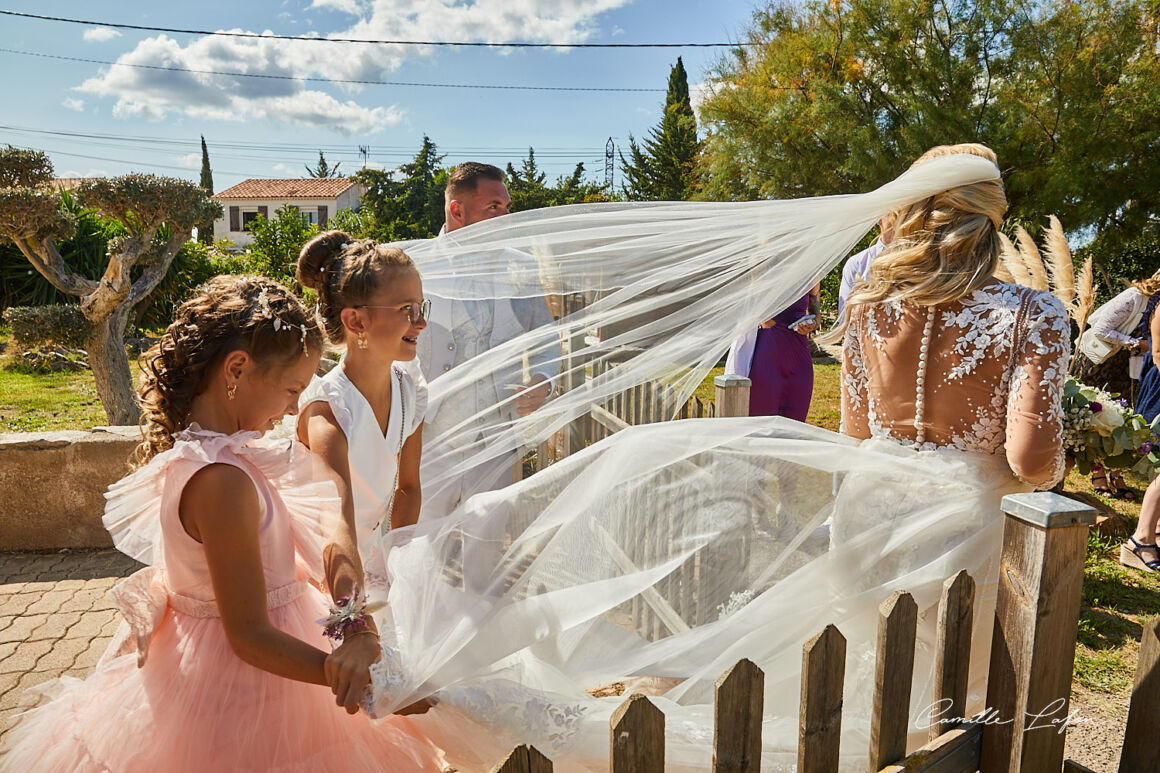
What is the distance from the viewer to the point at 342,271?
2.06 metres

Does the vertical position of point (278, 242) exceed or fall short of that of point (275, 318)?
it exceeds it

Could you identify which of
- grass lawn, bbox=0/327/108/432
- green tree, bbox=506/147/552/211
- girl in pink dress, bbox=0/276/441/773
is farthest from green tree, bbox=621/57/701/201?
girl in pink dress, bbox=0/276/441/773

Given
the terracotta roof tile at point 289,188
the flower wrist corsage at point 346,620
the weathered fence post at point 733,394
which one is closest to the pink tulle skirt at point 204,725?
the flower wrist corsage at point 346,620

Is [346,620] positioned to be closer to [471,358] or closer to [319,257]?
[319,257]

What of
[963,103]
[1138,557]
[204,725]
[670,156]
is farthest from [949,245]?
[670,156]

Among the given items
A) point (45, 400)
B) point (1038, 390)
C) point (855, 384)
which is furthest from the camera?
point (45, 400)

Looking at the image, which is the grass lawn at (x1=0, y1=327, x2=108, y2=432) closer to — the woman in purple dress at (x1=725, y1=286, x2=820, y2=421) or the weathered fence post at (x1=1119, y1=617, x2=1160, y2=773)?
the woman in purple dress at (x1=725, y1=286, x2=820, y2=421)

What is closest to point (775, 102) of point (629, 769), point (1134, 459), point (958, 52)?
point (958, 52)

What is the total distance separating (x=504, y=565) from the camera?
1.79 m

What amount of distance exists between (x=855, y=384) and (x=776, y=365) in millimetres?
2647

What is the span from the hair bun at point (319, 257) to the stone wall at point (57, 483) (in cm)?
329

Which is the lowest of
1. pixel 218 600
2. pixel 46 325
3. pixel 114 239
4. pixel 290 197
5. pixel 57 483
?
pixel 57 483

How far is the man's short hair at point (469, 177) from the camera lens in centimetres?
353

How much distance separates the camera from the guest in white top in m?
2.02
